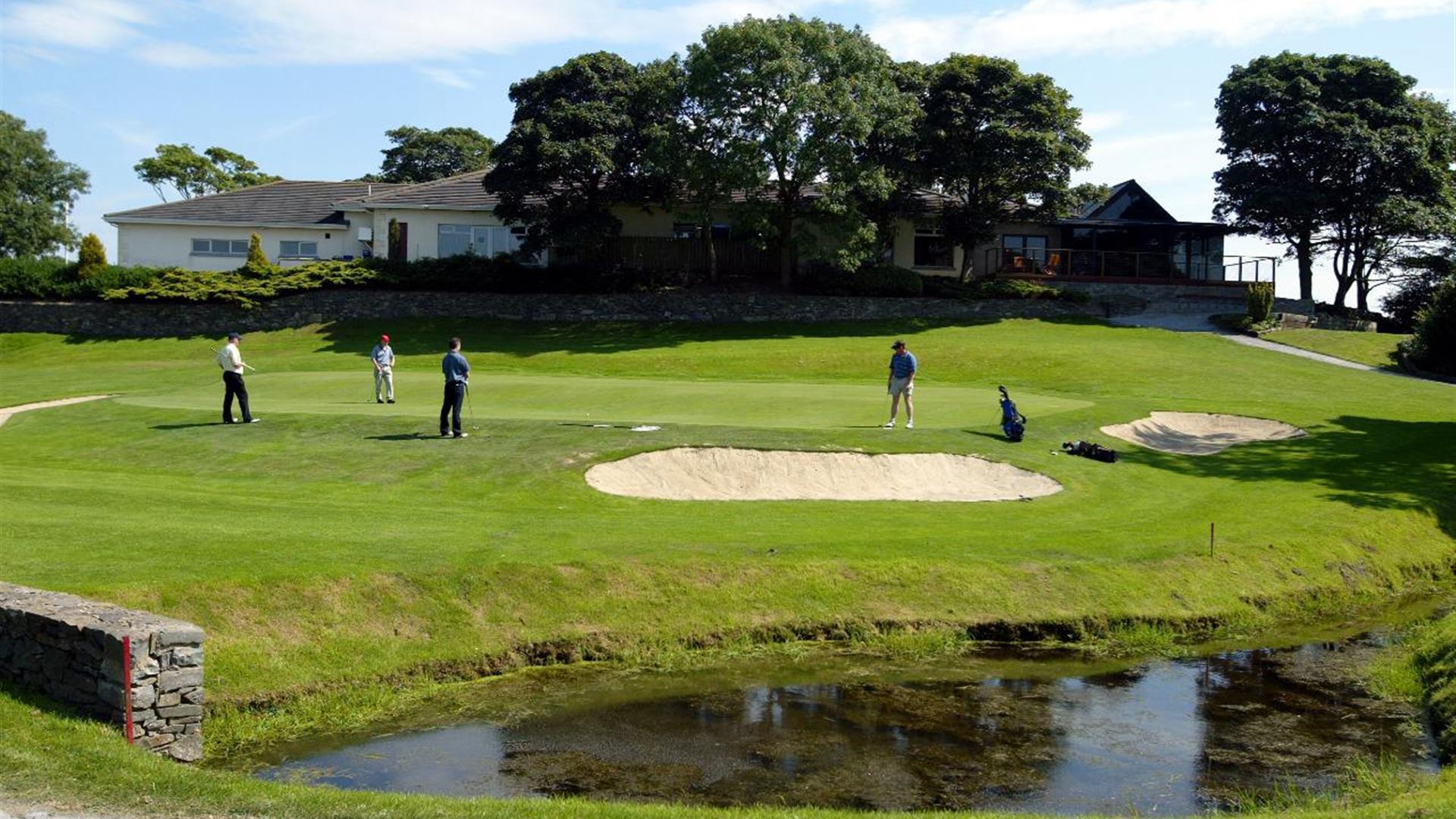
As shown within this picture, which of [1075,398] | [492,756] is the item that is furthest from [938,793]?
[1075,398]

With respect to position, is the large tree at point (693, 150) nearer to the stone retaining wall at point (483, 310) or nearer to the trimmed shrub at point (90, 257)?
the stone retaining wall at point (483, 310)

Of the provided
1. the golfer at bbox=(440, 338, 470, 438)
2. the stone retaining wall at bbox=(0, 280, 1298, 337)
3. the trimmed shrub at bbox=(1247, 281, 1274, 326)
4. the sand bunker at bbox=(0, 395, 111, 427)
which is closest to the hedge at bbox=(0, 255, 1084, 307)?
the stone retaining wall at bbox=(0, 280, 1298, 337)

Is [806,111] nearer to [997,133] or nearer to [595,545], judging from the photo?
[997,133]

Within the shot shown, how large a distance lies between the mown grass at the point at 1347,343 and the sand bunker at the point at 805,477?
2777 centimetres

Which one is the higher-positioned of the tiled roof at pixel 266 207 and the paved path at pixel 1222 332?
the tiled roof at pixel 266 207

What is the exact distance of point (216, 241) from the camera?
202 feet

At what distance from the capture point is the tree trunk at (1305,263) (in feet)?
199

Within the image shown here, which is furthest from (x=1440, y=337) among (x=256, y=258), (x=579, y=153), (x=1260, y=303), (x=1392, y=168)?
(x=256, y=258)

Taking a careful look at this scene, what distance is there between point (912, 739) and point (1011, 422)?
14.3m

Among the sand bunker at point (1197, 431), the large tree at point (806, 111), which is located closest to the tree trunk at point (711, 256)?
the large tree at point (806, 111)

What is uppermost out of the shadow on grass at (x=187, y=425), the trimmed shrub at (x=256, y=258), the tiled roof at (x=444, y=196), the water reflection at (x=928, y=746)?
the tiled roof at (x=444, y=196)

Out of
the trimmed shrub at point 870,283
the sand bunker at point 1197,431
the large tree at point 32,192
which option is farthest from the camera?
the large tree at point 32,192

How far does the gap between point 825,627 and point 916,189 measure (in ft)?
144

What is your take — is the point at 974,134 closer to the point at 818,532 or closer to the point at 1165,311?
the point at 1165,311
